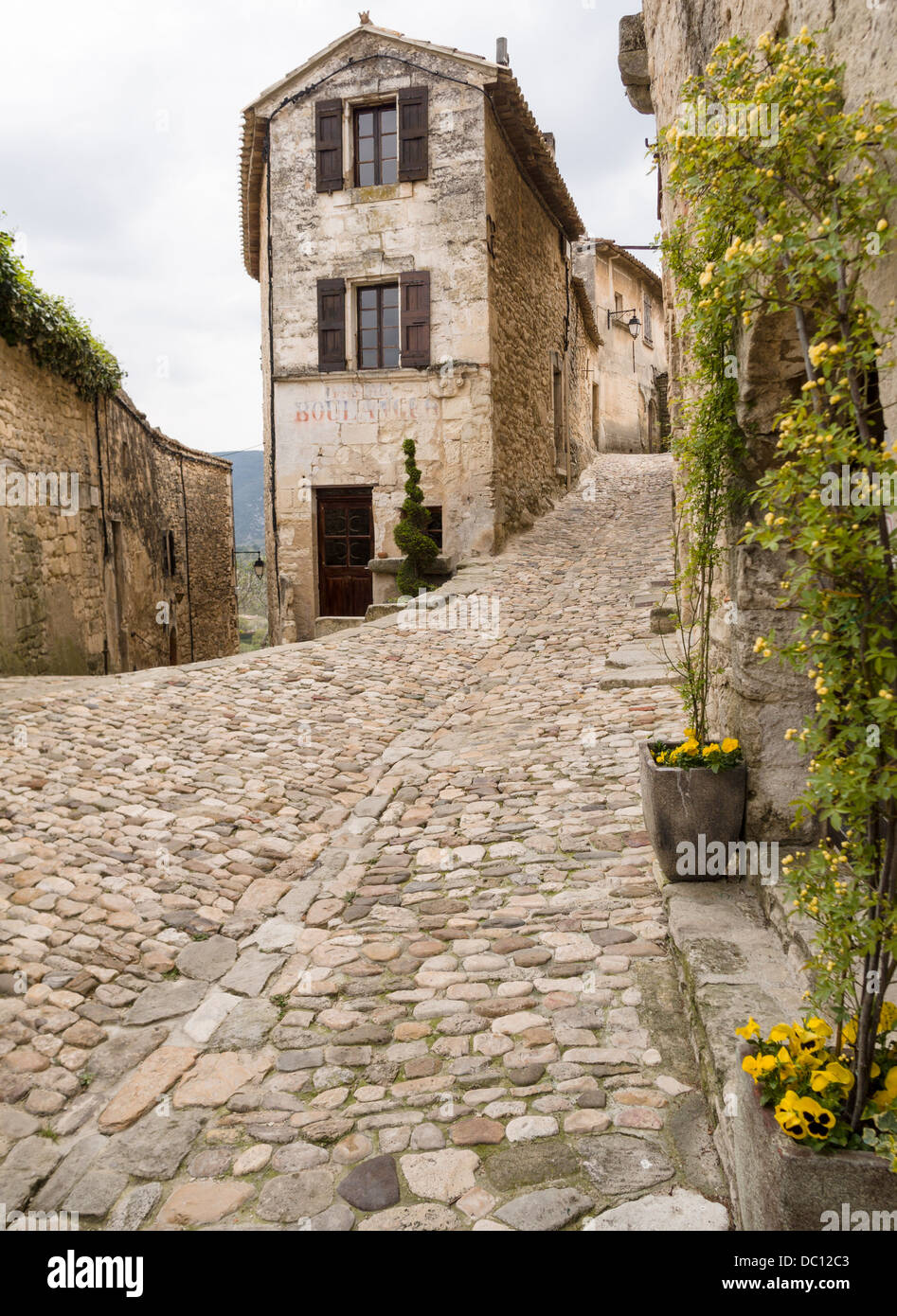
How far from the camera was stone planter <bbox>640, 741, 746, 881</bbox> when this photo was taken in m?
3.73

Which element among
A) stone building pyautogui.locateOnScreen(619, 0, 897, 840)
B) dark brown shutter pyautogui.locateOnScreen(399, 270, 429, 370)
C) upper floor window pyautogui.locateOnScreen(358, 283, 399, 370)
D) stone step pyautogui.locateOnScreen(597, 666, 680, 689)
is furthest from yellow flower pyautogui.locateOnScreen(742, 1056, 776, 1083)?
upper floor window pyautogui.locateOnScreen(358, 283, 399, 370)

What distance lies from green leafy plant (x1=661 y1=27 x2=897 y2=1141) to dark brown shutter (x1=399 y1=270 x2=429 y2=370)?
481 inches

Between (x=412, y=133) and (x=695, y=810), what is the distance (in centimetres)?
1347

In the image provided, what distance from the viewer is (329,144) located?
14055 millimetres

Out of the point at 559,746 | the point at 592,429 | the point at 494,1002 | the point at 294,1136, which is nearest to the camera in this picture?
the point at 294,1136

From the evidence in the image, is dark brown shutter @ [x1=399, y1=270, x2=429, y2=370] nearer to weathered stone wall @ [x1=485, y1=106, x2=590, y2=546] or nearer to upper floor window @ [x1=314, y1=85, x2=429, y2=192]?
weathered stone wall @ [x1=485, y1=106, x2=590, y2=546]

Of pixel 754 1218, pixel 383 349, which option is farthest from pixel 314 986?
pixel 383 349

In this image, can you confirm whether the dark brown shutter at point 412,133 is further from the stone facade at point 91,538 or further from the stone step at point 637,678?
the stone step at point 637,678

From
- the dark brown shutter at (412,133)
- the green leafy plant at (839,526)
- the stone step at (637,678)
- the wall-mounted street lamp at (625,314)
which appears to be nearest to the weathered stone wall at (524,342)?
the dark brown shutter at (412,133)

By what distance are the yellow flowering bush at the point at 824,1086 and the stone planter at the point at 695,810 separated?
176 cm

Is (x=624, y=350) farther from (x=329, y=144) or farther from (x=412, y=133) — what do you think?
(x=329, y=144)
